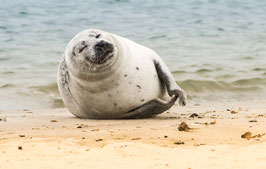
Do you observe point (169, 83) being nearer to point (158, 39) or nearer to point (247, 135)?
point (247, 135)

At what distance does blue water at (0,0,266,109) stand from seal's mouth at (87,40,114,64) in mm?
2939

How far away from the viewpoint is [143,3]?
20953 millimetres

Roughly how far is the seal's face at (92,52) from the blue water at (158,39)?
2728 mm

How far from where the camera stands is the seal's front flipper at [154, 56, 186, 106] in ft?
16.9

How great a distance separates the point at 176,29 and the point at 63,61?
10749mm

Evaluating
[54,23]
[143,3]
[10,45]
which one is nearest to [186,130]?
[10,45]

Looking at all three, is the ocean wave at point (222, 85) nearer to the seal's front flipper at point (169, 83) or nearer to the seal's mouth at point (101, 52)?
the seal's front flipper at point (169, 83)

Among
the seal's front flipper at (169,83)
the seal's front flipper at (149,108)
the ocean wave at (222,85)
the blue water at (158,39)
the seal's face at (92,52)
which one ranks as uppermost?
the seal's face at (92,52)

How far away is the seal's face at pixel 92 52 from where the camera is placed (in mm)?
4652

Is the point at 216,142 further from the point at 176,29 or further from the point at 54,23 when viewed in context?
the point at 54,23

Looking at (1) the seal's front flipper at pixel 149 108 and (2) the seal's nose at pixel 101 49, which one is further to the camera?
(1) the seal's front flipper at pixel 149 108

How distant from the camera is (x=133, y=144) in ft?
11.5

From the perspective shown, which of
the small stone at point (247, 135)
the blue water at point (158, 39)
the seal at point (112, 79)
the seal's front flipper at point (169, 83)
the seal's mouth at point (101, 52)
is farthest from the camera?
the blue water at point (158, 39)

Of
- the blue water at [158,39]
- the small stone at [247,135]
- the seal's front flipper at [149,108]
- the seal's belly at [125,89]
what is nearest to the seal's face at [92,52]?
the seal's belly at [125,89]
